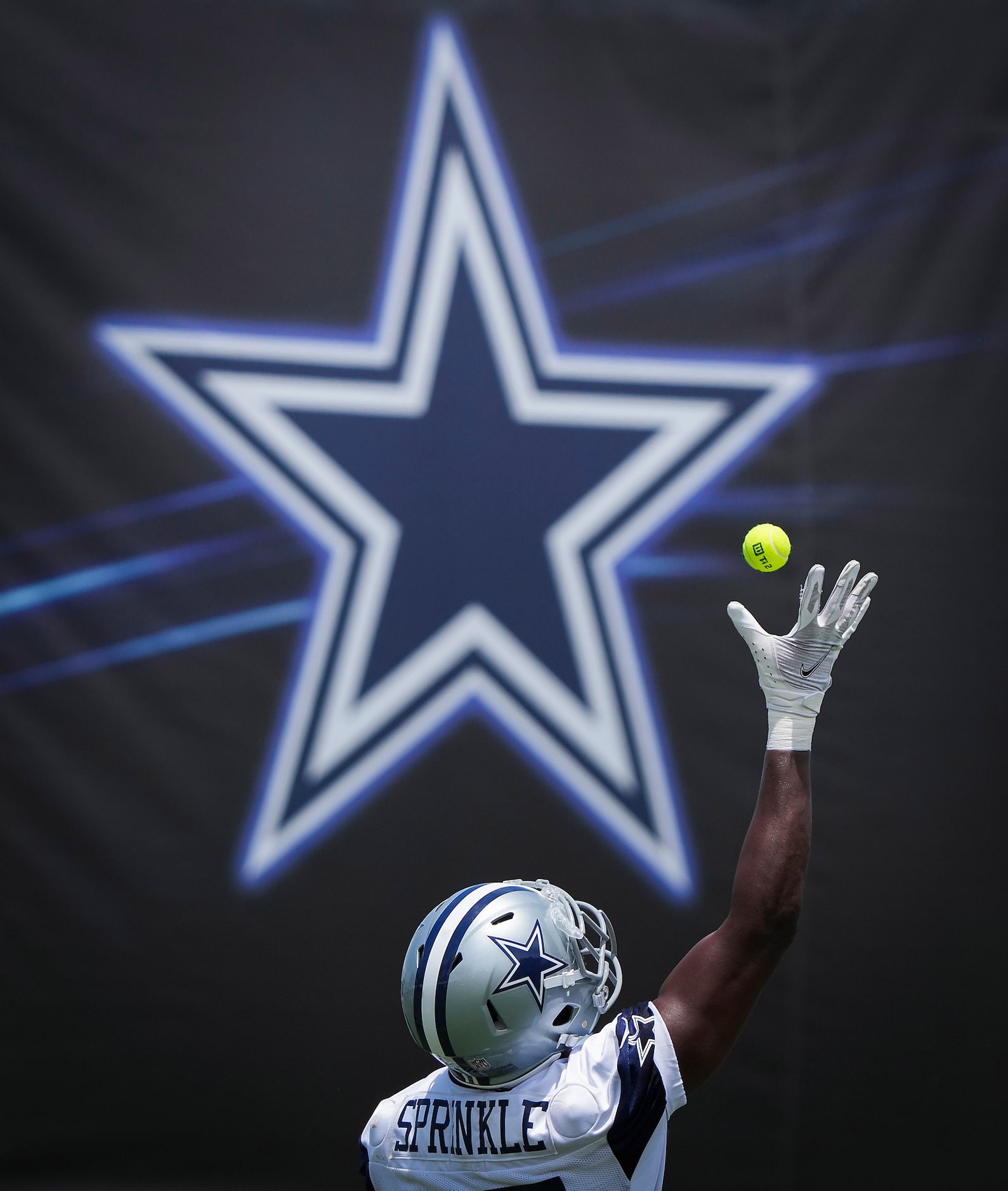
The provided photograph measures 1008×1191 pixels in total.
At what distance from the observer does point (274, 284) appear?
2.59 m

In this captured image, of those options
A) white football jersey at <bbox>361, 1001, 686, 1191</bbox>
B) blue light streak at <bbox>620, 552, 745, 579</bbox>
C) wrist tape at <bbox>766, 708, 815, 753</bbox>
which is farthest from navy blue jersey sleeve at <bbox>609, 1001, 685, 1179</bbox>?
blue light streak at <bbox>620, 552, 745, 579</bbox>

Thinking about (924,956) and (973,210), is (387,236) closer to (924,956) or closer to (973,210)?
(973,210)

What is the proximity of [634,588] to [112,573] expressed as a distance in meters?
1.17

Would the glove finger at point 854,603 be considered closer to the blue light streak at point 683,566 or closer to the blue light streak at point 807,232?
the blue light streak at point 683,566

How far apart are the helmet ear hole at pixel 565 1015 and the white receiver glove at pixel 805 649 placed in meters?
0.36

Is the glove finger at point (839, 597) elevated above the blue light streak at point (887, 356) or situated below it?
below

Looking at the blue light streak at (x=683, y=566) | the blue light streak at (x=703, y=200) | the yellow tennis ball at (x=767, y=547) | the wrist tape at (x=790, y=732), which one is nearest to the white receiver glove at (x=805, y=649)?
the wrist tape at (x=790, y=732)

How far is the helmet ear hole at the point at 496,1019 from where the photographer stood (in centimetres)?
117

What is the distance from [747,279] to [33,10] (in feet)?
5.66

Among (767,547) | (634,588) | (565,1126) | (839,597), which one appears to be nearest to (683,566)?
(634,588)

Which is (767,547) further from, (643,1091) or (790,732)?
(643,1091)

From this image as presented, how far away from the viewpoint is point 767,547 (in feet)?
5.45

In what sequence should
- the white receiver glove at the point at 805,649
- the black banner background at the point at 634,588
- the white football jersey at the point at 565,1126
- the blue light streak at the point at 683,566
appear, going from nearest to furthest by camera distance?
the white football jersey at the point at 565,1126 < the white receiver glove at the point at 805,649 < the black banner background at the point at 634,588 < the blue light streak at the point at 683,566

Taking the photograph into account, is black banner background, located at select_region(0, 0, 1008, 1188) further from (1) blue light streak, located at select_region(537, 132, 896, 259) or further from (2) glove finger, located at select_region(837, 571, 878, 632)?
(2) glove finger, located at select_region(837, 571, 878, 632)
